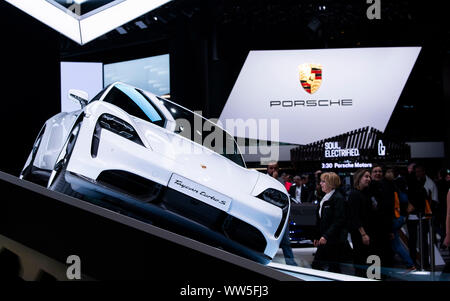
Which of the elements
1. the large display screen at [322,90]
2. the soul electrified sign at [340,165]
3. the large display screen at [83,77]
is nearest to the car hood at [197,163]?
the large display screen at [83,77]

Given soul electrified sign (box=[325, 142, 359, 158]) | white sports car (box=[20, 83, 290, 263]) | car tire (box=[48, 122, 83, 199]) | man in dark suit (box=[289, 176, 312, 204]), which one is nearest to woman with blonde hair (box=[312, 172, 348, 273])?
white sports car (box=[20, 83, 290, 263])

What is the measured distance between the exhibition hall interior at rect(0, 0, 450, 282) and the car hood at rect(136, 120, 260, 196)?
1 cm

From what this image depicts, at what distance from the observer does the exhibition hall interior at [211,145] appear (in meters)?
0.85

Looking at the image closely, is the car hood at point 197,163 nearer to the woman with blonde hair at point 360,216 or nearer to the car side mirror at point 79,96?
the car side mirror at point 79,96

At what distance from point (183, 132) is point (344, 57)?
8035 millimetres

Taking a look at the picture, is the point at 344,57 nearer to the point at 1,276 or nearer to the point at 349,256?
the point at 349,256

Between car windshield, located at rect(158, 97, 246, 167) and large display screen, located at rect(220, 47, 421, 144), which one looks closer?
car windshield, located at rect(158, 97, 246, 167)

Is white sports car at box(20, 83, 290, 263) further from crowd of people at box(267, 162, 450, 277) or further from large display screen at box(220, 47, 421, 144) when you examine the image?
large display screen at box(220, 47, 421, 144)

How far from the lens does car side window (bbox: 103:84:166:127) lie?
339 cm

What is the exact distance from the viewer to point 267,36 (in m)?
12.9

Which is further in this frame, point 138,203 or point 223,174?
point 223,174

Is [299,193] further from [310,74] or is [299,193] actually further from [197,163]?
[197,163]

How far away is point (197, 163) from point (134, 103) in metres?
0.98
